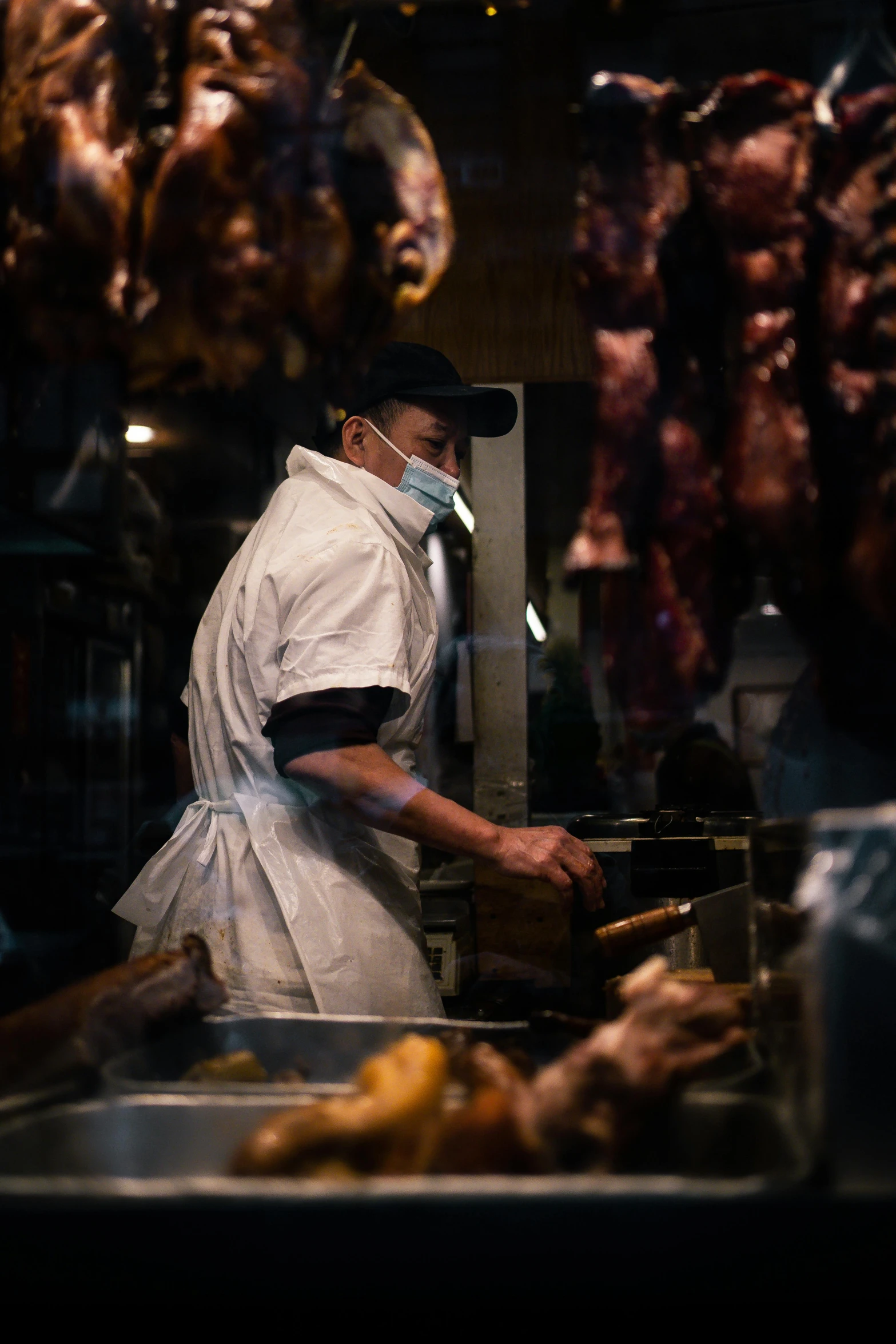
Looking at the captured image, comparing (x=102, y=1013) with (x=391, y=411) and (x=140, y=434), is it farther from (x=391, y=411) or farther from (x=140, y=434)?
(x=391, y=411)

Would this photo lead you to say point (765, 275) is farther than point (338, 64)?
No

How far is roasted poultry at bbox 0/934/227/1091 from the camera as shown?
4.64ft

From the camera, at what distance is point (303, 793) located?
2.18 m

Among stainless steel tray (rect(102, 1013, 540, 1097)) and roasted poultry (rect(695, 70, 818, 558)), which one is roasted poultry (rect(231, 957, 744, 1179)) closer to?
stainless steel tray (rect(102, 1013, 540, 1097))

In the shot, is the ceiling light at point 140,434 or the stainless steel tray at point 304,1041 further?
the ceiling light at point 140,434

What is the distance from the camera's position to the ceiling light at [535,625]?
3.41 m

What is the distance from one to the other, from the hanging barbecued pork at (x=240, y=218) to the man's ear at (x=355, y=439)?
3.00 ft

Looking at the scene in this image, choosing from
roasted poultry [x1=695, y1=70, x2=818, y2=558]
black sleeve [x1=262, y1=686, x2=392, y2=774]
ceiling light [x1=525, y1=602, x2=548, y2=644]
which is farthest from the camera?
ceiling light [x1=525, y1=602, x2=548, y2=644]

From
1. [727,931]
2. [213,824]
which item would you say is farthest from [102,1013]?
[727,931]

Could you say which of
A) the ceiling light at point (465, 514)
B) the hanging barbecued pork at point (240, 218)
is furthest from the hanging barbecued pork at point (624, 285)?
the ceiling light at point (465, 514)

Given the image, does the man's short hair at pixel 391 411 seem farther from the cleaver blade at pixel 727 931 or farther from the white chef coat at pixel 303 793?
the cleaver blade at pixel 727 931

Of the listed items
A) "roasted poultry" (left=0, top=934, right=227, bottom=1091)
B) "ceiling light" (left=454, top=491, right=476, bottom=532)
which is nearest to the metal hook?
"roasted poultry" (left=0, top=934, right=227, bottom=1091)

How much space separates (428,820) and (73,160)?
1198 millimetres

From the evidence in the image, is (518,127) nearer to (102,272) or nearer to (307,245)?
(307,245)
